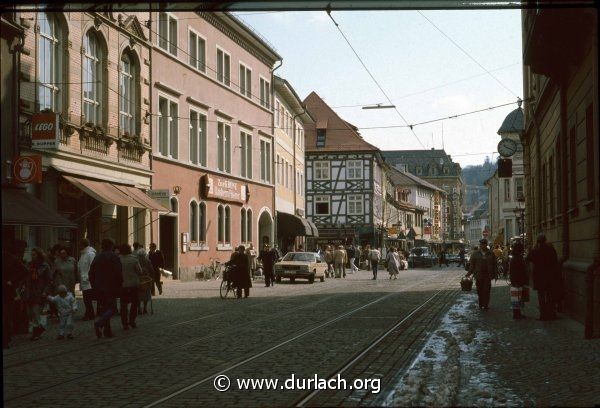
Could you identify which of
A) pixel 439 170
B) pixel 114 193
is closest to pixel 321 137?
pixel 114 193

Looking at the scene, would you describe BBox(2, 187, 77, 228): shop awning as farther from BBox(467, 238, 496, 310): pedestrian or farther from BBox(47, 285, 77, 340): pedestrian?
BBox(467, 238, 496, 310): pedestrian

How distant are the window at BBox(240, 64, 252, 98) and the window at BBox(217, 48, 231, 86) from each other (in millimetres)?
2321

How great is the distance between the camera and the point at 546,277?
1925 centimetres

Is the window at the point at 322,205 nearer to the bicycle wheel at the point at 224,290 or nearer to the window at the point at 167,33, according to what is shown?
the window at the point at 167,33

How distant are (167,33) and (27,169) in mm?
17080

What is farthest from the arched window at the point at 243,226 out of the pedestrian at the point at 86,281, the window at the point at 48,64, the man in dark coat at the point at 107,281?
the man in dark coat at the point at 107,281

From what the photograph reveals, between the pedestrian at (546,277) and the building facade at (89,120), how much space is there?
12736mm

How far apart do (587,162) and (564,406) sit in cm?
1025

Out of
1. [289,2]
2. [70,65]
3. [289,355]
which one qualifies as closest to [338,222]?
[70,65]

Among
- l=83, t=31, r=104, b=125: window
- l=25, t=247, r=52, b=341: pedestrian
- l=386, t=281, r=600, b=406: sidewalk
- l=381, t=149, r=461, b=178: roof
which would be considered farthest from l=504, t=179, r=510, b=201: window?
l=381, t=149, r=461, b=178: roof

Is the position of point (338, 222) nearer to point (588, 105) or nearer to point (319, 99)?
point (319, 99)

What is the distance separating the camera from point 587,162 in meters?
17.7

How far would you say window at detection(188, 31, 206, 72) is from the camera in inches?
1608

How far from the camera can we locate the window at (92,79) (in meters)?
29.3
